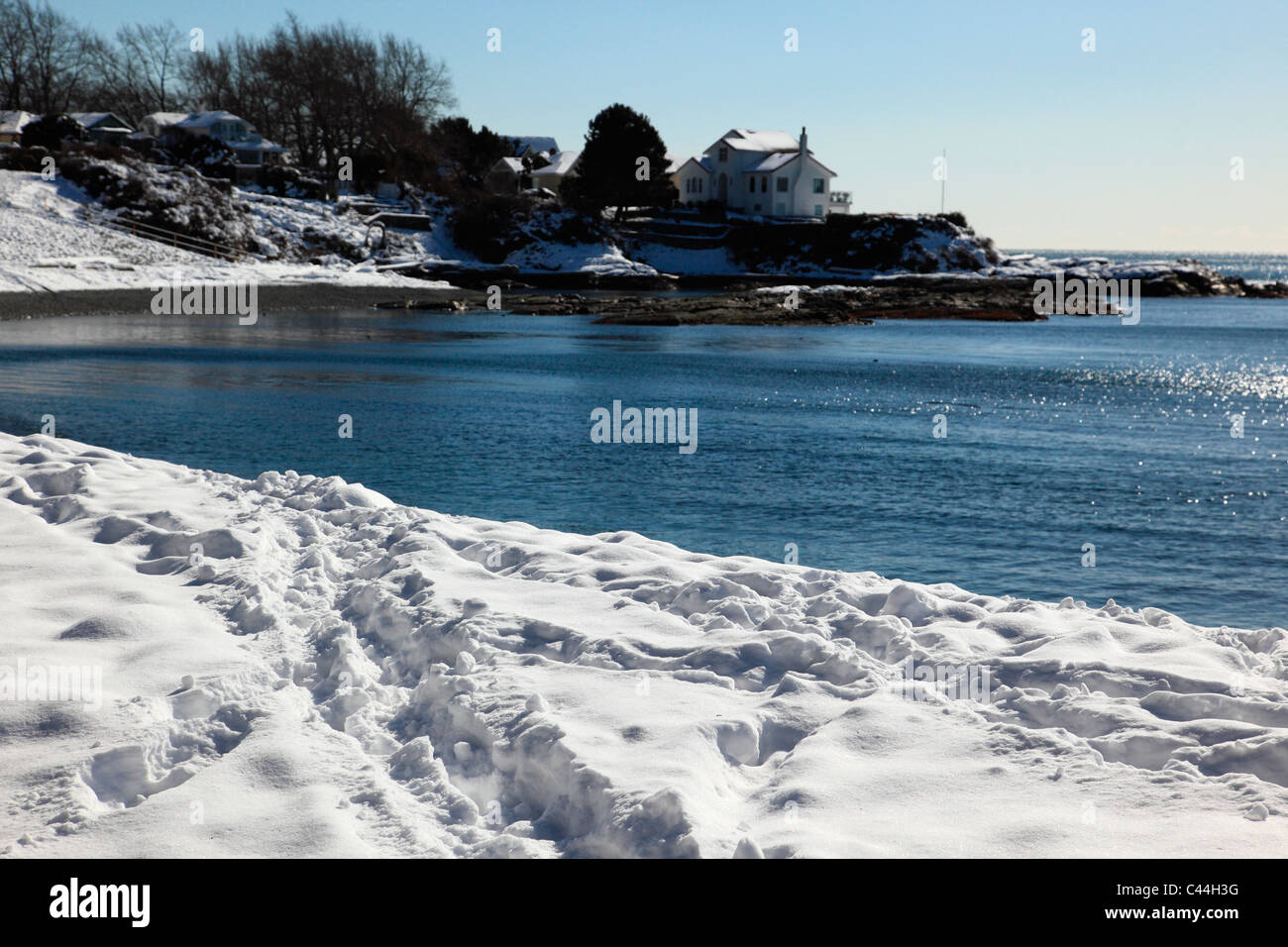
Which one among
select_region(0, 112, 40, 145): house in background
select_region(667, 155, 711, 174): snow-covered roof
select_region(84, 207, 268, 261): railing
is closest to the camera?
select_region(84, 207, 268, 261): railing

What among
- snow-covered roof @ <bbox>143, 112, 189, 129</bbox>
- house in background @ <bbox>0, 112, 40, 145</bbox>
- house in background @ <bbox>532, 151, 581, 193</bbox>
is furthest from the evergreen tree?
house in background @ <bbox>0, 112, 40, 145</bbox>

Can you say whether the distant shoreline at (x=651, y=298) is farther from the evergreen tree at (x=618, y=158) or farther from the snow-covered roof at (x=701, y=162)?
the snow-covered roof at (x=701, y=162)

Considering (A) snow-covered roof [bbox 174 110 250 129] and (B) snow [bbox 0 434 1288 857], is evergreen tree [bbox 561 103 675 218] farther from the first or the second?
(B) snow [bbox 0 434 1288 857]

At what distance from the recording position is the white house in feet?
354

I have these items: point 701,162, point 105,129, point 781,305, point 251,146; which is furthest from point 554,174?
point 781,305

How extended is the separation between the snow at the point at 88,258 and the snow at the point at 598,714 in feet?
164

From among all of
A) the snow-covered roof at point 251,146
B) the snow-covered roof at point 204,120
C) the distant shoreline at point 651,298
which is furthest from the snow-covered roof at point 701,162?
the snow-covered roof at point 204,120

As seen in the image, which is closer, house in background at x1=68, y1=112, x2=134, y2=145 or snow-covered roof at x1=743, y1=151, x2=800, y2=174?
house in background at x1=68, y1=112, x2=134, y2=145

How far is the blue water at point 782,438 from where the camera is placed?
14492 mm

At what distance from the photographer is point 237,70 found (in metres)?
119

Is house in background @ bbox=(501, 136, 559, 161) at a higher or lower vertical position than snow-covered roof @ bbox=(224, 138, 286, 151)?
higher

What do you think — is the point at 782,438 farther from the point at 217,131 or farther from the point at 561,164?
the point at 561,164
